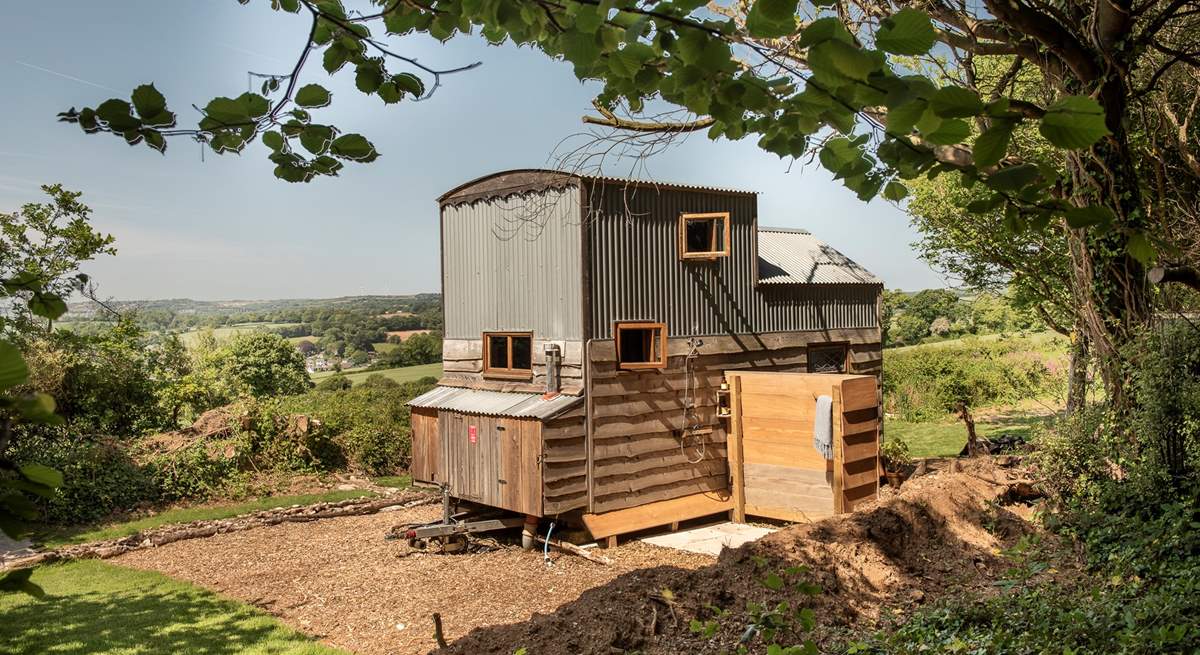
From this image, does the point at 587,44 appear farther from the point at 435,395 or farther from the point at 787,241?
the point at 787,241

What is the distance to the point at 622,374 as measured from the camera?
1134 cm

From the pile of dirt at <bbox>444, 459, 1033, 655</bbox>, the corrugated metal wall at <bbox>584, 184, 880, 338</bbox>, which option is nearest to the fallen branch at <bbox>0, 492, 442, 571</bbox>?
the corrugated metal wall at <bbox>584, 184, 880, 338</bbox>

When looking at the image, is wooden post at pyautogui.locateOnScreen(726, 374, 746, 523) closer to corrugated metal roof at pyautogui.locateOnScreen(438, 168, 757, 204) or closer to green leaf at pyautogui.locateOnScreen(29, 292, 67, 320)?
corrugated metal roof at pyautogui.locateOnScreen(438, 168, 757, 204)

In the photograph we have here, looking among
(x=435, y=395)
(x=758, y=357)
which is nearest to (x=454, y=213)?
(x=435, y=395)

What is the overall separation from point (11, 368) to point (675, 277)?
442 inches

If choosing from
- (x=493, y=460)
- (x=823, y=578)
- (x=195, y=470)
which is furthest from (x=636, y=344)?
(x=195, y=470)

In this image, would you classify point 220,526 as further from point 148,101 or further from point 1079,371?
point 148,101

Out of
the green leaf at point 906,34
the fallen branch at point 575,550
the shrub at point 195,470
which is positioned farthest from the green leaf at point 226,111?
the shrub at point 195,470

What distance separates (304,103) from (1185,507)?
6.13 meters

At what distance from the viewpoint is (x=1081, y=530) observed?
596cm

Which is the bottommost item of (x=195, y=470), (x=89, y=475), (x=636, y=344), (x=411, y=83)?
(x=195, y=470)

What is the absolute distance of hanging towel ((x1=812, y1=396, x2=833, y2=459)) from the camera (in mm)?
10734

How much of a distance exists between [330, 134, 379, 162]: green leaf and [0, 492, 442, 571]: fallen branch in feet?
35.5

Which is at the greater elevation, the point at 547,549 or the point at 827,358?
the point at 827,358
